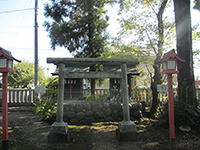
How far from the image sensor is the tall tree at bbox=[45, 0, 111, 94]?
430 inches

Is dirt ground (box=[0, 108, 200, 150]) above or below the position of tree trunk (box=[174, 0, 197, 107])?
below

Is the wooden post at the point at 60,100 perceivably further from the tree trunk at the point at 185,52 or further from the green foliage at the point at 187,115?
the tree trunk at the point at 185,52

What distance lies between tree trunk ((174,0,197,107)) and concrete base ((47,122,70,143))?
4.26 m

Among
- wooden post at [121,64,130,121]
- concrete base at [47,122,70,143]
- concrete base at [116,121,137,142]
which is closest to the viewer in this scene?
concrete base at [47,122,70,143]

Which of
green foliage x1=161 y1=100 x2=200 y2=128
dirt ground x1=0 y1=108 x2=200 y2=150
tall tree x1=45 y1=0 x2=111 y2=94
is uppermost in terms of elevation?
tall tree x1=45 y1=0 x2=111 y2=94

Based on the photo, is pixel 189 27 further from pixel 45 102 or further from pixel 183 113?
pixel 45 102

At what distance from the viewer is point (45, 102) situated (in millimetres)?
7516

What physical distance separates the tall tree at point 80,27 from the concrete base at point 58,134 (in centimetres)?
643

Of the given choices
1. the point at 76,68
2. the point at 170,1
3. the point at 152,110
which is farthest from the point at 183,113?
the point at 76,68

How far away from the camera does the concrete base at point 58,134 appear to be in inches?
190

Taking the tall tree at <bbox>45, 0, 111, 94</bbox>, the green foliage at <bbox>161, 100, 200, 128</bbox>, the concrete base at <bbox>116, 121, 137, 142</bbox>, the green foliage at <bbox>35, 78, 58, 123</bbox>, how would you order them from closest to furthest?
1. the concrete base at <bbox>116, 121, 137, 142</bbox>
2. the green foliage at <bbox>161, 100, 200, 128</bbox>
3. the green foliage at <bbox>35, 78, 58, 123</bbox>
4. the tall tree at <bbox>45, 0, 111, 94</bbox>

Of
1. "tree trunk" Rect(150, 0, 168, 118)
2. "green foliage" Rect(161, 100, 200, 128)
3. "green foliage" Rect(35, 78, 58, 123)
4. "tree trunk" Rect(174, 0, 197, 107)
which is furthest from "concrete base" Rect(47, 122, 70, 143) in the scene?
"tree trunk" Rect(150, 0, 168, 118)

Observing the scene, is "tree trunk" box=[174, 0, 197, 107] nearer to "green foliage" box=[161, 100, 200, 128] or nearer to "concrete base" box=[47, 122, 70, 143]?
"green foliage" box=[161, 100, 200, 128]

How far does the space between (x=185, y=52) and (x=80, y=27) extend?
7.32 meters
